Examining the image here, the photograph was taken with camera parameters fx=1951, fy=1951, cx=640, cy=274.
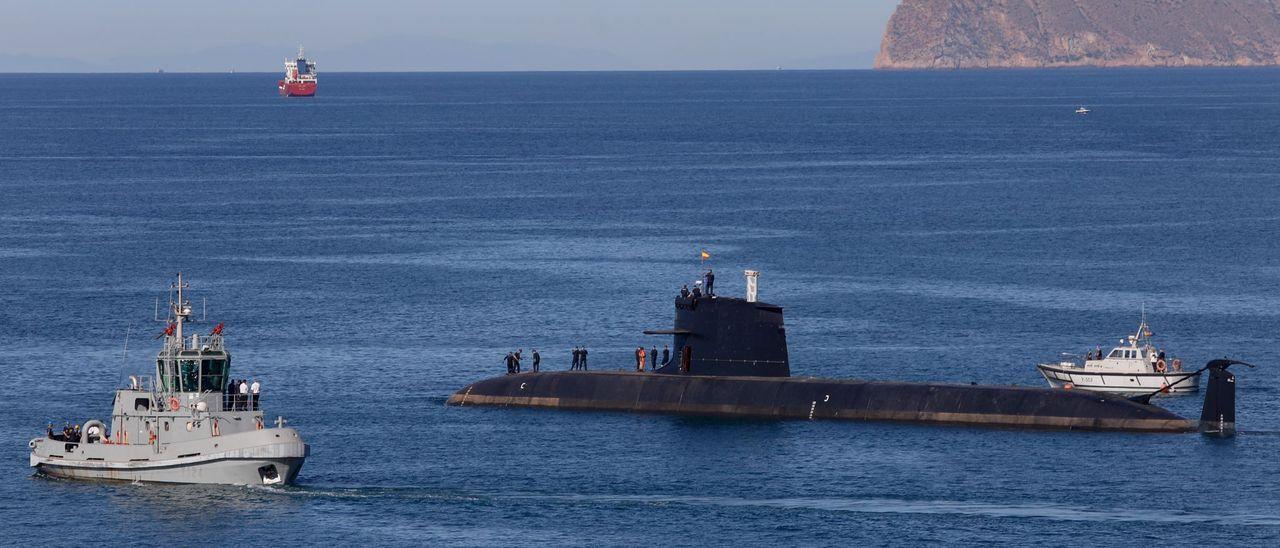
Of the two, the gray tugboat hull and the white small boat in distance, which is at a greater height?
the white small boat in distance

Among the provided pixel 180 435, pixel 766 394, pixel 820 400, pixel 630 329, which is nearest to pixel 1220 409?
pixel 820 400

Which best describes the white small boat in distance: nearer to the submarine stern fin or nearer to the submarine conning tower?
the submarine stern fin

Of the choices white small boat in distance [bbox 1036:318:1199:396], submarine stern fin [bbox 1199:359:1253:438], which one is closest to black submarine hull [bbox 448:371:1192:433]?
submarine stern fin [bbox 1199:359:1253:438]

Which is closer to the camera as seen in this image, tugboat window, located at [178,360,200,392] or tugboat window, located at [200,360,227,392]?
tugboat window, located at [178,360,200,392]

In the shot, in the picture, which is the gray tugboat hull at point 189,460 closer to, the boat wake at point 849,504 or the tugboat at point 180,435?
the tugboat at point 180,435

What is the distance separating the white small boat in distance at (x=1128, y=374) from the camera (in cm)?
7538

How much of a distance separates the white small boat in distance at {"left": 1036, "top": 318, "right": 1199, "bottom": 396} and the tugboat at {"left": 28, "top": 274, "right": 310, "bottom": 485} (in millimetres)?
32218

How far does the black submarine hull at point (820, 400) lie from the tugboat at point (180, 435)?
14856 mm

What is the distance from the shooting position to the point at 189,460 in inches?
2312

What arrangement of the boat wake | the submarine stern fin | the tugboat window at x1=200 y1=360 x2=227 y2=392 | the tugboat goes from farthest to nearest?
the submarine stern fin < the tugboat window at x1=200 y1=360 x2=227 y2=392 < the tugboat < the boat wake

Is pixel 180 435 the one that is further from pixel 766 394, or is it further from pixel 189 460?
pixel 766 394

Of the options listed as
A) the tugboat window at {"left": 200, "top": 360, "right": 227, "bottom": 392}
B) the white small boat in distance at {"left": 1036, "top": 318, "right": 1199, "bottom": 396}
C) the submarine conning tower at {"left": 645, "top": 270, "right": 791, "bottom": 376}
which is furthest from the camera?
the white small boat in distance at {"left": 1036, "top": 318, "right": 1199, "bottom": 396}

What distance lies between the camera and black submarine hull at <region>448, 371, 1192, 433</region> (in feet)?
218

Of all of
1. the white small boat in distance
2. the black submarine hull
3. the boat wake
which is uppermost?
the white small boat in distance
